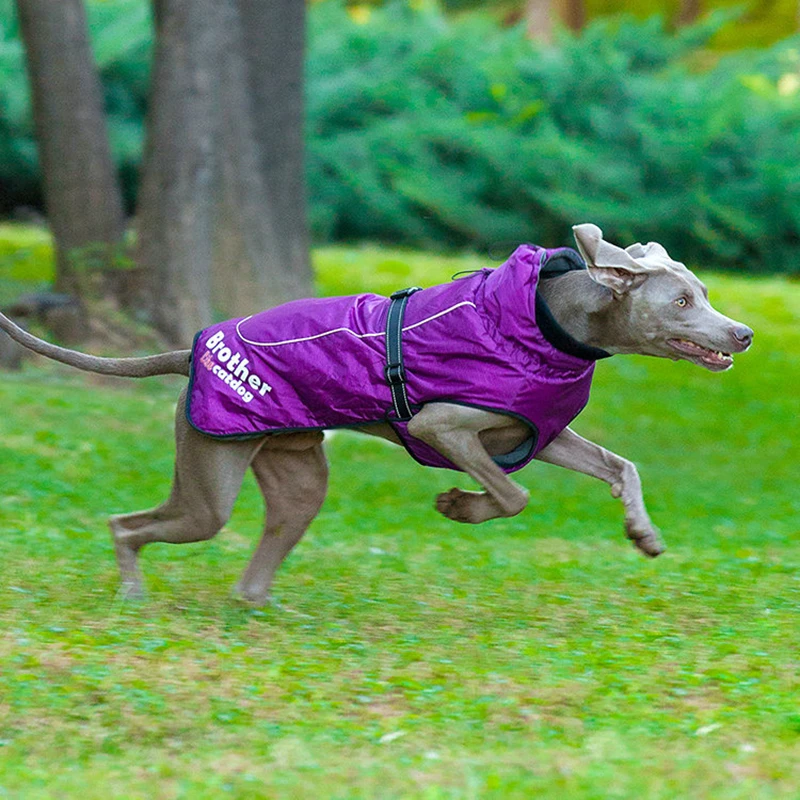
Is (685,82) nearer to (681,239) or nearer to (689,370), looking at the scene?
(681,239)

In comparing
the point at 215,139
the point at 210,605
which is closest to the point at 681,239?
the point at 215,139

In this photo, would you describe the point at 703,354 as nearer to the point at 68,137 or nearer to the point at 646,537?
the point at 646,537

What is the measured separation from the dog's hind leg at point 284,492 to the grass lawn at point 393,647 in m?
0.23

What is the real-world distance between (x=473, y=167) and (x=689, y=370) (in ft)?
26.1

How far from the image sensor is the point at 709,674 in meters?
5.89

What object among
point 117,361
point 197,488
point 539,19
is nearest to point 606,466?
point 197,488

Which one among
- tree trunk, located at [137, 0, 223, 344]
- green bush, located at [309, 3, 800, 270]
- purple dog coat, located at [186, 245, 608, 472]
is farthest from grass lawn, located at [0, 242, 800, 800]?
green bush, located at [309, 3, 800, 270]

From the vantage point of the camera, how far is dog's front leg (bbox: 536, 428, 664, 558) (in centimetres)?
661

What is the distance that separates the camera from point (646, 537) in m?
6.57

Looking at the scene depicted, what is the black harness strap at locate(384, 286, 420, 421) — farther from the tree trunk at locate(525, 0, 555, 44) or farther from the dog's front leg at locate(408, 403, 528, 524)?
the tree trunk at locate(525, 0, 555, 44)

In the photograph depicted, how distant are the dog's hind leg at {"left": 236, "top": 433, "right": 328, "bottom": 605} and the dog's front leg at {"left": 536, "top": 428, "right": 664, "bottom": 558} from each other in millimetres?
1075

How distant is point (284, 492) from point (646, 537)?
173cm

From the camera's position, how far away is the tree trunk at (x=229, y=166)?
43.9 feet

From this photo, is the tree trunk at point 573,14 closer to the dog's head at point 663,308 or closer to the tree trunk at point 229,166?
the tree trunk at point 229,166
